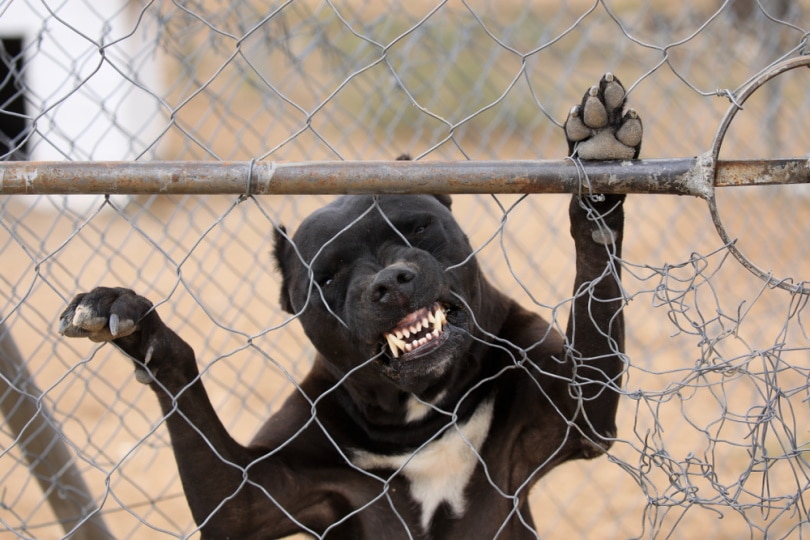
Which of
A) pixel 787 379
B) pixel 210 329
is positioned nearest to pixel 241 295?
pixel 210 329

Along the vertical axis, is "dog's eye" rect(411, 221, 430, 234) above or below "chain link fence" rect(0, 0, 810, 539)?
below

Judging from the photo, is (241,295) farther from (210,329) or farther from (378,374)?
(378,374)

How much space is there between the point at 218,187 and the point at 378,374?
2.90ft

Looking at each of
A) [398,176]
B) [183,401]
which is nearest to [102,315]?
[183,401]

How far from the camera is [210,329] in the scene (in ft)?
21.3

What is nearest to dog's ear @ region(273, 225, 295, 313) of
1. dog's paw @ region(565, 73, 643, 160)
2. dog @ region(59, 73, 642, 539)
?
dog @ region(59, 73, 642, 539)

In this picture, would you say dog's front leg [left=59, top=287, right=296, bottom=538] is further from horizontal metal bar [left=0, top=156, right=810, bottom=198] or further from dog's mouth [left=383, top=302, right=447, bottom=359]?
dog's mouth [left=383, top=302, right=447, bottom=359]

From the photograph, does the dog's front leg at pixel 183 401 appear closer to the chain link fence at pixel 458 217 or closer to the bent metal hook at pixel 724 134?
the chain link fence at pixel 458 217

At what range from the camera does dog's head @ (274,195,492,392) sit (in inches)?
96.9

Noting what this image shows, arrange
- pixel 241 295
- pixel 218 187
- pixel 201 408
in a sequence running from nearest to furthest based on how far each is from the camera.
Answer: pixel 218 187 → pixel 201 408 → pixel 241 295

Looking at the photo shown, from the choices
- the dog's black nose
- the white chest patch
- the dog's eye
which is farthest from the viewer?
the white chest patch

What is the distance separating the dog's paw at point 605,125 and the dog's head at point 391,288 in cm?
43

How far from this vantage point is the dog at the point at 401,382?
2.37 metres

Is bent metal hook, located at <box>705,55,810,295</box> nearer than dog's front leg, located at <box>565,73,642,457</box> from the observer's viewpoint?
Yes
